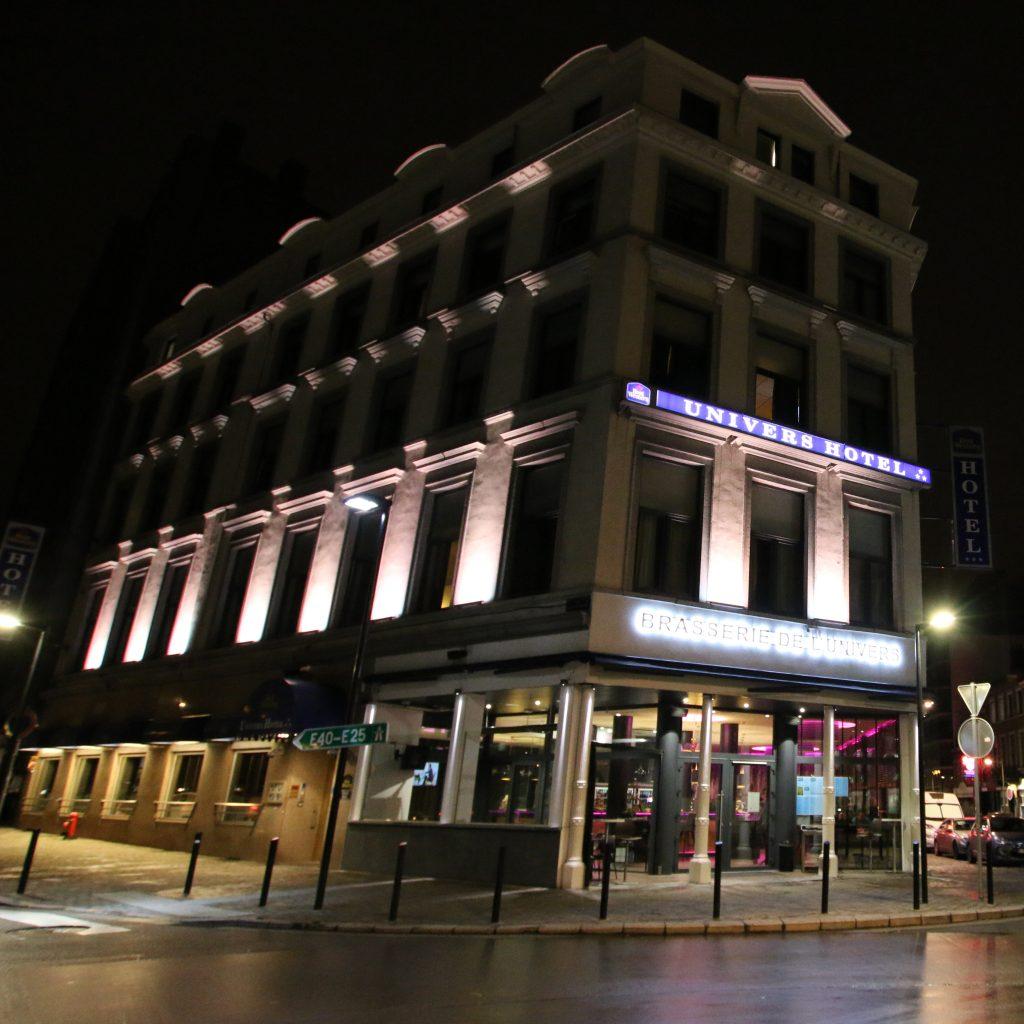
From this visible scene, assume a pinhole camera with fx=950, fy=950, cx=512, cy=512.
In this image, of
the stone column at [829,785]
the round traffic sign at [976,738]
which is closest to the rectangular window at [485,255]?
the stone column at [829,785]

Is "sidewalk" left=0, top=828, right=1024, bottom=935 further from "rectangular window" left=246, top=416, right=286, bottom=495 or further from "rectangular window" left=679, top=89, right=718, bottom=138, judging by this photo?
"rectangular window" left=679, top=89, right=718, bottom=138

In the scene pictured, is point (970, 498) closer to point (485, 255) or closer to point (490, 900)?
point (485, 255)

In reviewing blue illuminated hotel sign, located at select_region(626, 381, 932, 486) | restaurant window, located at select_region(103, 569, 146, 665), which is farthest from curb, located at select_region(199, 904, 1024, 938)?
restaurant window, located at select_region(103, 569, 146, 665)

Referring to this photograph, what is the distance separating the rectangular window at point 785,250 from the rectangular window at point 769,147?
1543 millimetres

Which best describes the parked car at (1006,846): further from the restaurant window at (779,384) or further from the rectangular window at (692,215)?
the rectangular window at (692,215)

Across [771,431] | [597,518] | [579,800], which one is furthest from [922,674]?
[579,800]

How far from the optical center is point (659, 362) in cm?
2106

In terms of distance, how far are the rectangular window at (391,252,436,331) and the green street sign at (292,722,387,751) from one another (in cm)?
1374

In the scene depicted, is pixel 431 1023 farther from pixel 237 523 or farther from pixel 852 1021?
pixel 237 523

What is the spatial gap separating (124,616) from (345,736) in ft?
72.9

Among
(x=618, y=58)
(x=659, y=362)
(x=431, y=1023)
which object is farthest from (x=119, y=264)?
(x=431, y=1023)

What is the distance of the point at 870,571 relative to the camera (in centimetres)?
2242

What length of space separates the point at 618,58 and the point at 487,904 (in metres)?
19.4

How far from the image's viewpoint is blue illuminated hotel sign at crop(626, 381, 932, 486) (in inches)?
774
